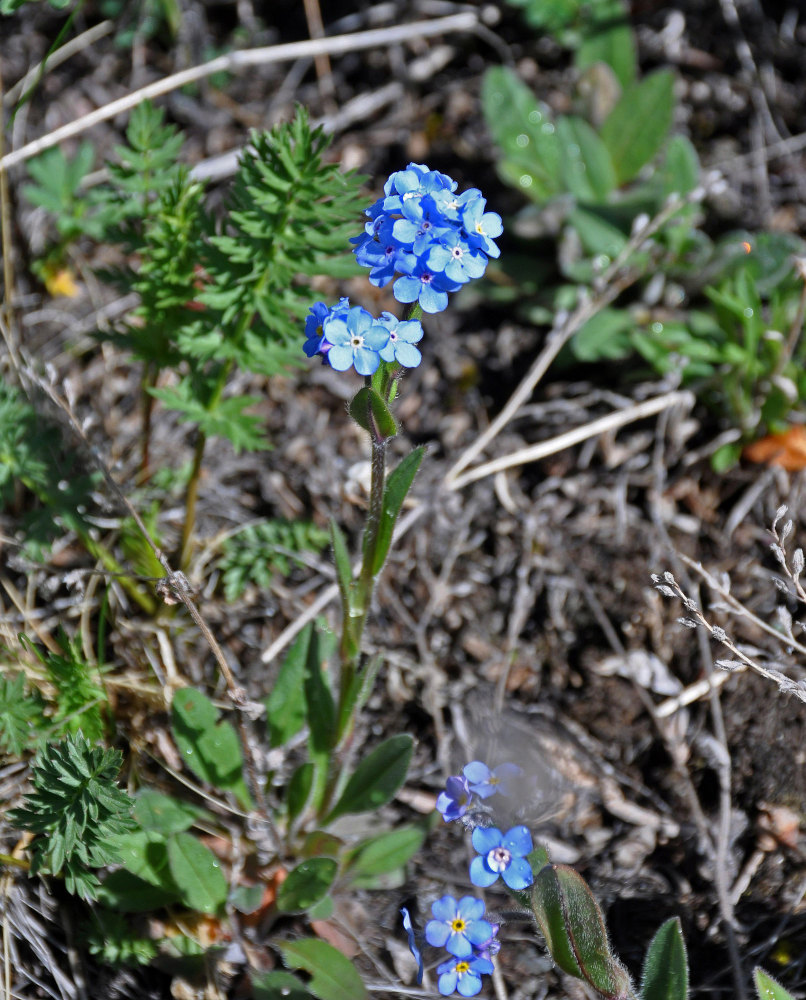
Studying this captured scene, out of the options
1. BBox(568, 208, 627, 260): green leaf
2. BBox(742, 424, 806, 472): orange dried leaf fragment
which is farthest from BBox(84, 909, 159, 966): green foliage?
BBox(568, 208, 627, 260): green leaf

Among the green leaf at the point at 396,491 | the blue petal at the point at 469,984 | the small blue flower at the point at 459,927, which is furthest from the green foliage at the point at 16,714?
the blue petal at the point at 469,984

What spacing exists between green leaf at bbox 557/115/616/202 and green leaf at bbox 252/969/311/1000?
310 cm

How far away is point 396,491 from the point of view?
7.07ft

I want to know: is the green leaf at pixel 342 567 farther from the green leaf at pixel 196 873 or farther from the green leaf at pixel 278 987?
the green leaf at pixel 278 987

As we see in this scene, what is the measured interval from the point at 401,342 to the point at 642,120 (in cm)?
260

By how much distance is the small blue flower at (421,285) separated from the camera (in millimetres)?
1932

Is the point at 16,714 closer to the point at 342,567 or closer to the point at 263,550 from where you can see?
the point at 342,567

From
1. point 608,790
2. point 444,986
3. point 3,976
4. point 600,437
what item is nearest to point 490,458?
point 600,437

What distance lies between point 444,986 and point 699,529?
190 cm

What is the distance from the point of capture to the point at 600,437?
362 cm

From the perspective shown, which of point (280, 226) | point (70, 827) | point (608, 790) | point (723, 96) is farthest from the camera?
point (723, 96)

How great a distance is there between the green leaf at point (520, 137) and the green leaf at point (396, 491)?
223 cm

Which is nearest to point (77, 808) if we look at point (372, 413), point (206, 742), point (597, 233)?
point (206, 742)

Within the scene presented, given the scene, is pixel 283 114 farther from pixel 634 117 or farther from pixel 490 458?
pixel 490 458
